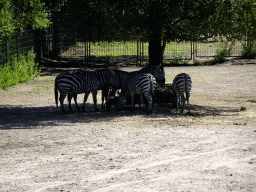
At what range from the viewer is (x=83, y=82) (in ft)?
43.6

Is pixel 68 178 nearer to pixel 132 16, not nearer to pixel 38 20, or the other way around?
pixel 132 16

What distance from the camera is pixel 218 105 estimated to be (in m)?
14.6

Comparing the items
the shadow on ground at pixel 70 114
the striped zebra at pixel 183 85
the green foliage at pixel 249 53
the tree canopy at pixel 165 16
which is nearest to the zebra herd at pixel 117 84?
the striped zebra at pixel 183 85

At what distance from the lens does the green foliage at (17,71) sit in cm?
1878

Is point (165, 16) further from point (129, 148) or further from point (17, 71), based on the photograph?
point (17, 71)

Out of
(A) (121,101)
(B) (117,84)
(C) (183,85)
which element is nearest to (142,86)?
(A) (121,101)

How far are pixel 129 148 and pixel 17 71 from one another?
13581 millimetres

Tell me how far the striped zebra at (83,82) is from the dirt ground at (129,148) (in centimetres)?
76

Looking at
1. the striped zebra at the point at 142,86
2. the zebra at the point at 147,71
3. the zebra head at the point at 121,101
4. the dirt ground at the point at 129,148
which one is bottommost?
the dirt ground at the point at 129,148

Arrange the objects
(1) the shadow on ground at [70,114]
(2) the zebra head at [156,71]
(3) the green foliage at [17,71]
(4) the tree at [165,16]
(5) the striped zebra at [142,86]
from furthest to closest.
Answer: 1. (3) the green foliage at [17,71]
2. (2) the zebra head at [156,71]
3. (4) the tree at [165,16]
4. (5) the striped zebra at [142,86]
5. (1) the shadow on ground at [70,114]

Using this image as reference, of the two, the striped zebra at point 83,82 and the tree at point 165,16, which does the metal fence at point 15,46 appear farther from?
the striped zebra at point 83,82

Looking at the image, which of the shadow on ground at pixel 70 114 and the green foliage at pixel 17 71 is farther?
the green foliage at pixel 17 71

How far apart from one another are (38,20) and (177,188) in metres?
17.2

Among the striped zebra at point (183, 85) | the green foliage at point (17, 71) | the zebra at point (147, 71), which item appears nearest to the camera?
the striped zebra at point (183, 85)
